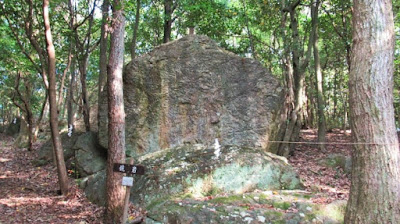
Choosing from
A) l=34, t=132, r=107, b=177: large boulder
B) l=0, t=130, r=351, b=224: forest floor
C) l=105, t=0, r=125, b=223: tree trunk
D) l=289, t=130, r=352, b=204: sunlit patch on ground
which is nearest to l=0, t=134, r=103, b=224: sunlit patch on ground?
l=0, t=130, r=351, b=224: forest floor

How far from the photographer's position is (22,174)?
10719 mm

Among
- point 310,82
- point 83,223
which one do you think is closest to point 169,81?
point 83,223

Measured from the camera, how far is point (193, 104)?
375 inches

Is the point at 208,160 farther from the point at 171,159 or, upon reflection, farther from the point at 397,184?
the point at 397,184

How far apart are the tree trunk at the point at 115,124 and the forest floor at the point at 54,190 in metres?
0.69

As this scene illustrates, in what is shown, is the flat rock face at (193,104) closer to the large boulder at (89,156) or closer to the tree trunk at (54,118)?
the large boulder at (89,156)

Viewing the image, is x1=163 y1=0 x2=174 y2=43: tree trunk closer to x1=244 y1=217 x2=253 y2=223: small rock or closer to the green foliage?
the green foliage

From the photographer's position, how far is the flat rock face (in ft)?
30.8

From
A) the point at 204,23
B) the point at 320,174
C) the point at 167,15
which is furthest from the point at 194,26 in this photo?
the point at 320,174

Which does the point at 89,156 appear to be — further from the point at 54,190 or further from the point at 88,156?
the point at 54,190

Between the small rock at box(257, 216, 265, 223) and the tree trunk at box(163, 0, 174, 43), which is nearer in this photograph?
the small rock at box(257, 216, 265, 223)

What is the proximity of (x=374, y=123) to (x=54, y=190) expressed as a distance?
823 centimetres

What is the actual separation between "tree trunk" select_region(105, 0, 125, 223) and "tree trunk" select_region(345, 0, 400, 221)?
420cm

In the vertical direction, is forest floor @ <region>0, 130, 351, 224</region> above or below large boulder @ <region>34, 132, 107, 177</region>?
below
